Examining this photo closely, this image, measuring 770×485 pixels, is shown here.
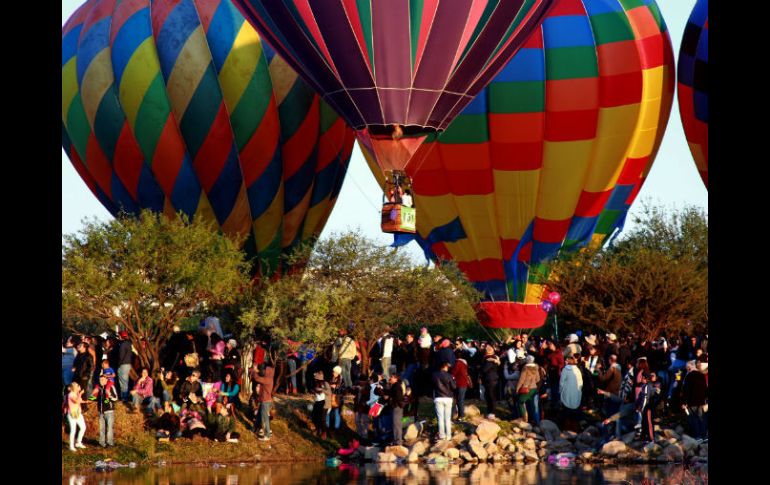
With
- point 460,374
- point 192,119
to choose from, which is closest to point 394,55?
point 460,374

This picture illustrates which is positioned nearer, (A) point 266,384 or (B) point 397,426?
(B) point 397,426

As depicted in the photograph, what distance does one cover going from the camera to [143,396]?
19156mm

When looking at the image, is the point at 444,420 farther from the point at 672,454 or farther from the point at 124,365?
the point at 124,365

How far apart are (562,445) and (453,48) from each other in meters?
6.94

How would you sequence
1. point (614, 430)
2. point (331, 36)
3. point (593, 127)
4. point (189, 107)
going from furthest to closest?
point (593, 127), point (189, 107), point (331, 36), point (614, 430)

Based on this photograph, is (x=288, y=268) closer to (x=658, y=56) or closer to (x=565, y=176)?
(x=565, y=176)

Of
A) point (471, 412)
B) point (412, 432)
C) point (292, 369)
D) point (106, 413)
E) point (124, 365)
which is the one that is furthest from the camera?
point (292, 369)

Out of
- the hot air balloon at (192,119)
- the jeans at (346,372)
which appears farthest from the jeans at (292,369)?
the hot air balloon at (192,119)

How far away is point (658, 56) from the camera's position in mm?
32406

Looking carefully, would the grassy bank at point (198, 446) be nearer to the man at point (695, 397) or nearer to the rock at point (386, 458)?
the rock at point (386, 458)

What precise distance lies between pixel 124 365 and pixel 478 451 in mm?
5765
